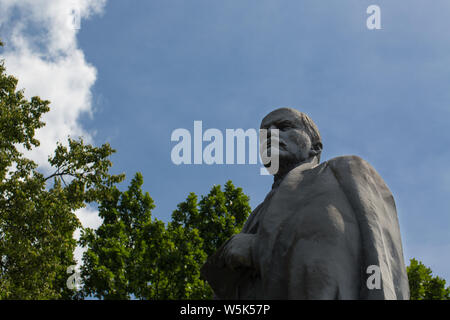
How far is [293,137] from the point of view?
4.54 meters

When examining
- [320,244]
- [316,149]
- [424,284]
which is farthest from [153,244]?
[320,244]

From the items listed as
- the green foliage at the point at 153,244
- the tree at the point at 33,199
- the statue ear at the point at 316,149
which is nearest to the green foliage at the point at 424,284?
the green foliage at the point at 153,244

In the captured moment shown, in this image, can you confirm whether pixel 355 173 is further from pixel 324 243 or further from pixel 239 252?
pixel 239 252

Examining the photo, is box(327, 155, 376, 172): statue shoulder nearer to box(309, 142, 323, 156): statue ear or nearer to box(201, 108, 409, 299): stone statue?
box(201, 108, 409, 299): stone statue

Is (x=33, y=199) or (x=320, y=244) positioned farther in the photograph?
(x=33, y=199)

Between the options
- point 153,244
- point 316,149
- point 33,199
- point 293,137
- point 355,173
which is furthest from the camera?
point 153,244

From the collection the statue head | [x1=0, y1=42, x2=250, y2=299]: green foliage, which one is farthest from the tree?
the statue head

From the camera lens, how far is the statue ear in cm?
461

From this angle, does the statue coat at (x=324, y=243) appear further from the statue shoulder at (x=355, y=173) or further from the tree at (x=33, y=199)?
the tree at (x=33, y=199)

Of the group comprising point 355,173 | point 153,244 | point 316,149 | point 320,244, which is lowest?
point 320,244

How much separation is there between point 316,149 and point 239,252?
4.19ft

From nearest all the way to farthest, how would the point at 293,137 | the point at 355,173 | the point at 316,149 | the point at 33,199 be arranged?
the point at 355,173 < the point at 293,137 < the point at 316,149 < the point at 33,199

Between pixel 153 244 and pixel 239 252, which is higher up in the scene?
pixel 153 244
